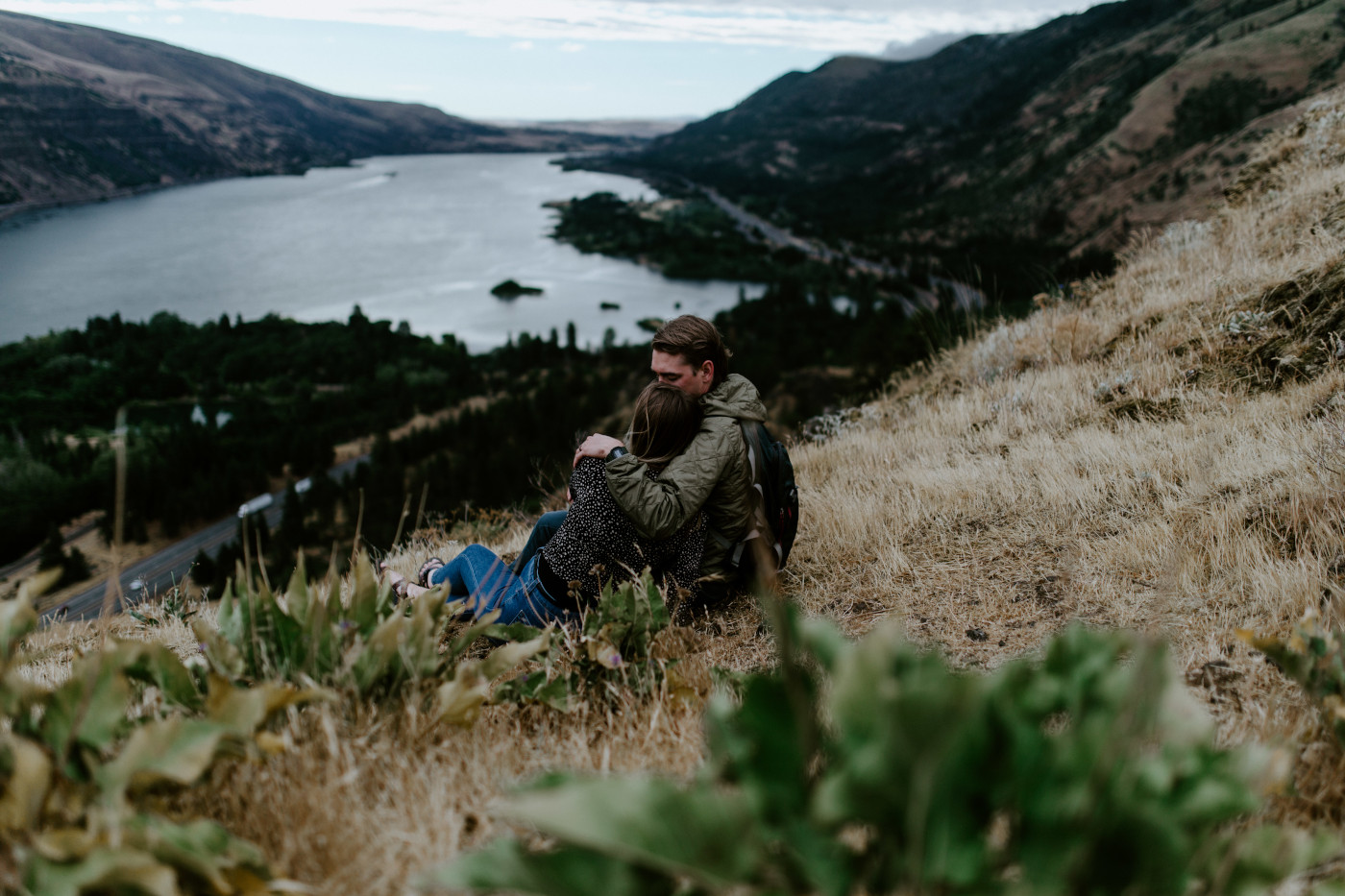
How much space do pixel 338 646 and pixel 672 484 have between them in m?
1.54

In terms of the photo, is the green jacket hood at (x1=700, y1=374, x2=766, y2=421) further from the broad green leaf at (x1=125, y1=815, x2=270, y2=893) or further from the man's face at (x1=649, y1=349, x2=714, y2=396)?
the broad green leaf at (x1=125, y1=815, x2=270, y2=893)

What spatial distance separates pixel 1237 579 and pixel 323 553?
57418 millimetres

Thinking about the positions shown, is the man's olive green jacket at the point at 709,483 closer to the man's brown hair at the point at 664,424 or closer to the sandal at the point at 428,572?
the man's brown hair at the point at 664,424

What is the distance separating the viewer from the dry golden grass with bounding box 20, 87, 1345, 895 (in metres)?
1.58

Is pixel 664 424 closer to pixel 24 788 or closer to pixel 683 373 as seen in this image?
pixel 683 373

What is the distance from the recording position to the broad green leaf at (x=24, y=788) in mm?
1122

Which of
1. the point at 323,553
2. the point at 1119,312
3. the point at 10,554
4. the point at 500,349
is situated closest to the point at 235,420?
the point at 10,554

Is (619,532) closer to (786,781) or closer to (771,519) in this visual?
(771,519)

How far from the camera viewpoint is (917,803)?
0.74m

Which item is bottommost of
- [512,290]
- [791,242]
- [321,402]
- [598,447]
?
[321,402]

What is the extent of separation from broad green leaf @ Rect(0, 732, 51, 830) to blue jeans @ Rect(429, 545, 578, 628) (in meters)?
1.82

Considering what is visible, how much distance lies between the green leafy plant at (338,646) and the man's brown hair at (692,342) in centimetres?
178

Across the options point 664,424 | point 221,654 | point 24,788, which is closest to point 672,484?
point 664,424

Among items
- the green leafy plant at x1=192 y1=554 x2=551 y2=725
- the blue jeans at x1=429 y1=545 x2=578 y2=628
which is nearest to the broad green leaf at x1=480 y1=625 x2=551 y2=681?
the green leafy plant at x1=192 y1=554 x2=551 y2=725
